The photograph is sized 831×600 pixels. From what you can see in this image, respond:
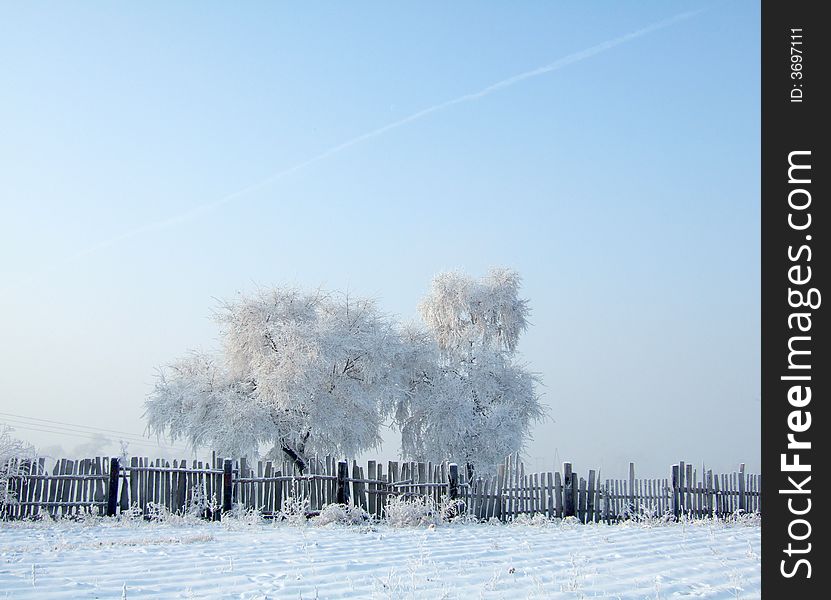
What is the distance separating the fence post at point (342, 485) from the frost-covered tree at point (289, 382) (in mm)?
9391

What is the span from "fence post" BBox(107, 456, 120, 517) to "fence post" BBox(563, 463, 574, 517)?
10078 mm

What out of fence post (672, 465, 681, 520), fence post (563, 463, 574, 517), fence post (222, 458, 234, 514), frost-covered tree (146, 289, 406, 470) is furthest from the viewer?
frost-covered tree (146, 289, 406, 470)

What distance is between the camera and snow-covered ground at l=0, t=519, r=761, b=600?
6.35 m

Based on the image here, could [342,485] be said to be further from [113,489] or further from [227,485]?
[113,489]

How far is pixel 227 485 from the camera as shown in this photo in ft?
52.6

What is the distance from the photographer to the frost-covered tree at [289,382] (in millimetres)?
25641

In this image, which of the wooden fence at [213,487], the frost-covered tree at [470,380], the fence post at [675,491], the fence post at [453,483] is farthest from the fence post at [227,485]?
the frost-covered tree at [470,380]

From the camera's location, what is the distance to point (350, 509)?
1460 centimetres

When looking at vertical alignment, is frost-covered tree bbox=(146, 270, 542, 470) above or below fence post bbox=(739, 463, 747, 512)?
above

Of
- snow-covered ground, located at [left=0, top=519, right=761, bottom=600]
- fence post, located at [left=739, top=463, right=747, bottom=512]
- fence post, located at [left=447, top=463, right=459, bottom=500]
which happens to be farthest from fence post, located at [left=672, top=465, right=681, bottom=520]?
snow-covered ground, located at [left=0, top=519, right=761, bottom=600]

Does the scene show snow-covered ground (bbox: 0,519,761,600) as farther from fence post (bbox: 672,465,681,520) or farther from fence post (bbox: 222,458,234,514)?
fence post (bbox: 672,465,681,520)

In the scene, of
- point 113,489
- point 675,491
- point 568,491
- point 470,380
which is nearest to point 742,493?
point 675,491

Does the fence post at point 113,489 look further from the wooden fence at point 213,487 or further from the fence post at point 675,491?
the fence post at point 675,491
